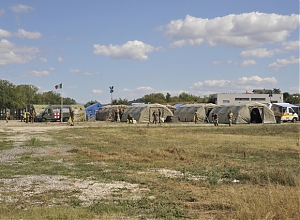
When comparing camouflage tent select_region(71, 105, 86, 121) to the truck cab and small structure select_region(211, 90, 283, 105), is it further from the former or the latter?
small structure select_region(211, 90, 283, 105)

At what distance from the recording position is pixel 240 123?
45406 millimetres

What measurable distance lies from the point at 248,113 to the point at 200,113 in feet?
24.6

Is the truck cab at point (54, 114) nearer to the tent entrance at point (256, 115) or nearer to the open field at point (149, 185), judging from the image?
the tent entrance at point (256, 115)

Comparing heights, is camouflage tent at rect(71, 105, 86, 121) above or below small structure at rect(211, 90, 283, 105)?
below

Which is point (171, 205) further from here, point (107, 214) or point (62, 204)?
point (62, 204)

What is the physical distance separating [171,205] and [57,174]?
15.4 feet

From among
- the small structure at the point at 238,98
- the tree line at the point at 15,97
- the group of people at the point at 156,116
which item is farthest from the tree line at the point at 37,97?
the group of people at the point at 156,116

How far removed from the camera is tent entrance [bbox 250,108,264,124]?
4734 cm

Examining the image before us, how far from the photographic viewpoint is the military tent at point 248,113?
45.6 m

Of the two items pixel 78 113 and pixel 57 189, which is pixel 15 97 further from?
pixel 57 189

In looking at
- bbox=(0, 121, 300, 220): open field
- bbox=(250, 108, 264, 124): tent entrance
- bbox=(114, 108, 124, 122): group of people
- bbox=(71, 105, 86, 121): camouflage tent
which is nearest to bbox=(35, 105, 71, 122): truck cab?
bbox=(71, 105, 86, 121): camouflage tent

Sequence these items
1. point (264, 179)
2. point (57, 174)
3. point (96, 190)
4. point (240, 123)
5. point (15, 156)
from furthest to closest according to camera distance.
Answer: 1. point (240, 123)
2. point (15, 156)
3. point (57, 174)
4. point (264, 179)
5. point (96, 190)

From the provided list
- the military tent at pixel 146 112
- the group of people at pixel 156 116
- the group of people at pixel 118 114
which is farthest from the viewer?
the group of people at pixel 118 114

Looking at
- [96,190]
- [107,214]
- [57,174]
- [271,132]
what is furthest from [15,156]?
[271,132]
